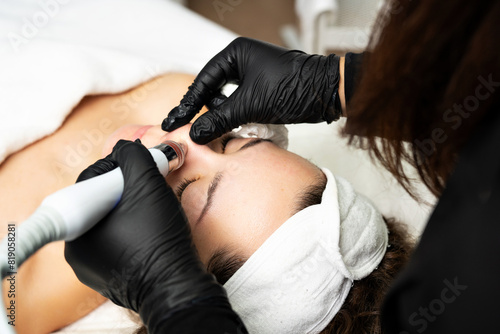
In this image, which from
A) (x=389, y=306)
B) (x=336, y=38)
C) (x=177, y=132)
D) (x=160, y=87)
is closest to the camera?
(x=389, y=306)

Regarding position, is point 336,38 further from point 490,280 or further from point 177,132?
point 490,280

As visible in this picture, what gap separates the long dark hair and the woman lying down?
0.33 metres

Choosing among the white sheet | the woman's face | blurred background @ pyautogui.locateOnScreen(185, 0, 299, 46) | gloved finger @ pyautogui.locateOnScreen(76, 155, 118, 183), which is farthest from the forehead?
blurred background @ pyautogui.locateOnScreen(185, 0, 299, 46)

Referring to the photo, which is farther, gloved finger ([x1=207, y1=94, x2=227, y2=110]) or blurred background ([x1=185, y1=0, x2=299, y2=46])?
blurred background ([x1=185, y1=0, x2=299, y2=46])

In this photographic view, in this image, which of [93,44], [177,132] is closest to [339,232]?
[177,132]

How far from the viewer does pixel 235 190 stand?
960mm

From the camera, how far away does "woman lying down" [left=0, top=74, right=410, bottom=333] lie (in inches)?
36.6

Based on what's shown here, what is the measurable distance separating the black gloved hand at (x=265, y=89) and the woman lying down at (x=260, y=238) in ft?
0.23

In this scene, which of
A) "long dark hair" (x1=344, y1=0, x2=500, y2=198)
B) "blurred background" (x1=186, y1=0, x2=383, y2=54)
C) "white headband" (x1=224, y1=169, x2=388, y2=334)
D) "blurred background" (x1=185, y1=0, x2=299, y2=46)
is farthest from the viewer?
"blurred background" (x1=185, y1=0, x2=299, y2=46)

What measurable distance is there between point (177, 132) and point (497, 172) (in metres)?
0.74

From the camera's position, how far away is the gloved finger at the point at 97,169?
0.75 metres

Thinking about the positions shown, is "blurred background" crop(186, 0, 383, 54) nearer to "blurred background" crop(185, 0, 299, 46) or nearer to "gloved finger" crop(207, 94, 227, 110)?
"blurred background" crop(185, 0, 299, 46)

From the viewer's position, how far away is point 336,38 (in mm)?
2016

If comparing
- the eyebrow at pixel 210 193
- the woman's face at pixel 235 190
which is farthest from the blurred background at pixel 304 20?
the eyebrow at pixel 210 193
